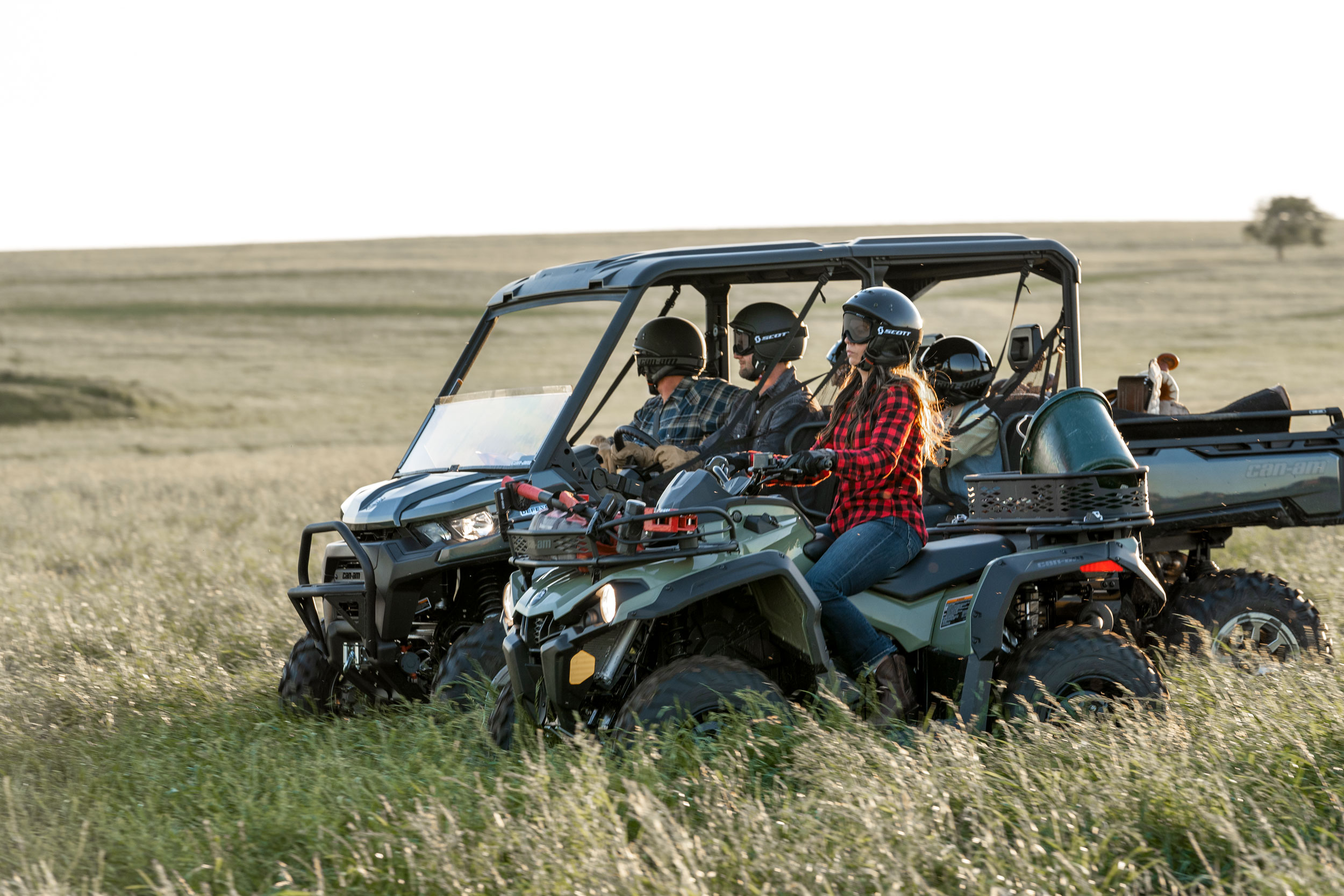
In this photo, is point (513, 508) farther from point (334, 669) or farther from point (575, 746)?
point (334, 669)

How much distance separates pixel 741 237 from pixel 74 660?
195 ft

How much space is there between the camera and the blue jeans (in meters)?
5.15

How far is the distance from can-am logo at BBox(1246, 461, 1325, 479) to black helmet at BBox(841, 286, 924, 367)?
2316 millimetres

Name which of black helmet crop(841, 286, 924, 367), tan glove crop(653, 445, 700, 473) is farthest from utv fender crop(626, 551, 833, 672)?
tan glove crop(653, 445, 700, 473)

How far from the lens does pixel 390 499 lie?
6.52 m

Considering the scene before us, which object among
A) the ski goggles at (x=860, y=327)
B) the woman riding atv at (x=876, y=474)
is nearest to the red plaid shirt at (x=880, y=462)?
the woman riding atv at (x=876, y=474)

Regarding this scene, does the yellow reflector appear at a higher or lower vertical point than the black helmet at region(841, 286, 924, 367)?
lower

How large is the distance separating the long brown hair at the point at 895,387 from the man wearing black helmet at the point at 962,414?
1.13 m

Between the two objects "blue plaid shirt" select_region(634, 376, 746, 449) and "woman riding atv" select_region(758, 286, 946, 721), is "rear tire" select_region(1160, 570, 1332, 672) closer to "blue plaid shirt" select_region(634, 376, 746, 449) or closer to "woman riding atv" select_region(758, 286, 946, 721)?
"woman riding atv" select_region(758, 286, 946, 721)

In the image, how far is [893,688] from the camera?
5191mm

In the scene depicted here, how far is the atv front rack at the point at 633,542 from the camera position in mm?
4793

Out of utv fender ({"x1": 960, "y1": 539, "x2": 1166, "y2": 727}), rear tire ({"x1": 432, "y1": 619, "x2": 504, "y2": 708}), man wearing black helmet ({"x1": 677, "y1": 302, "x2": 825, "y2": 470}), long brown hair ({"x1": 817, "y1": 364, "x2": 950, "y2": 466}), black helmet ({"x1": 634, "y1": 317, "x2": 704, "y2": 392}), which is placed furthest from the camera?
black helmet ({"x1": 634, "y1": 317, "x2": 704, "y2": 392})

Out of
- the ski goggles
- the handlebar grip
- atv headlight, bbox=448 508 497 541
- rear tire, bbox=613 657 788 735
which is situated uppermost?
the ski goggles

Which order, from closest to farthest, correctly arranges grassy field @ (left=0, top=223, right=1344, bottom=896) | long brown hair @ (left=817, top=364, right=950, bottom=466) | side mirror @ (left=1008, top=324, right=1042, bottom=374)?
grassy field @ (left=0, top=223, right=1344, bottom=896), long brown hair @ (left=817, top=364, right=950, bottom=466), side mirror @ (left=1008, top=324, right=1042, bottom=374)
